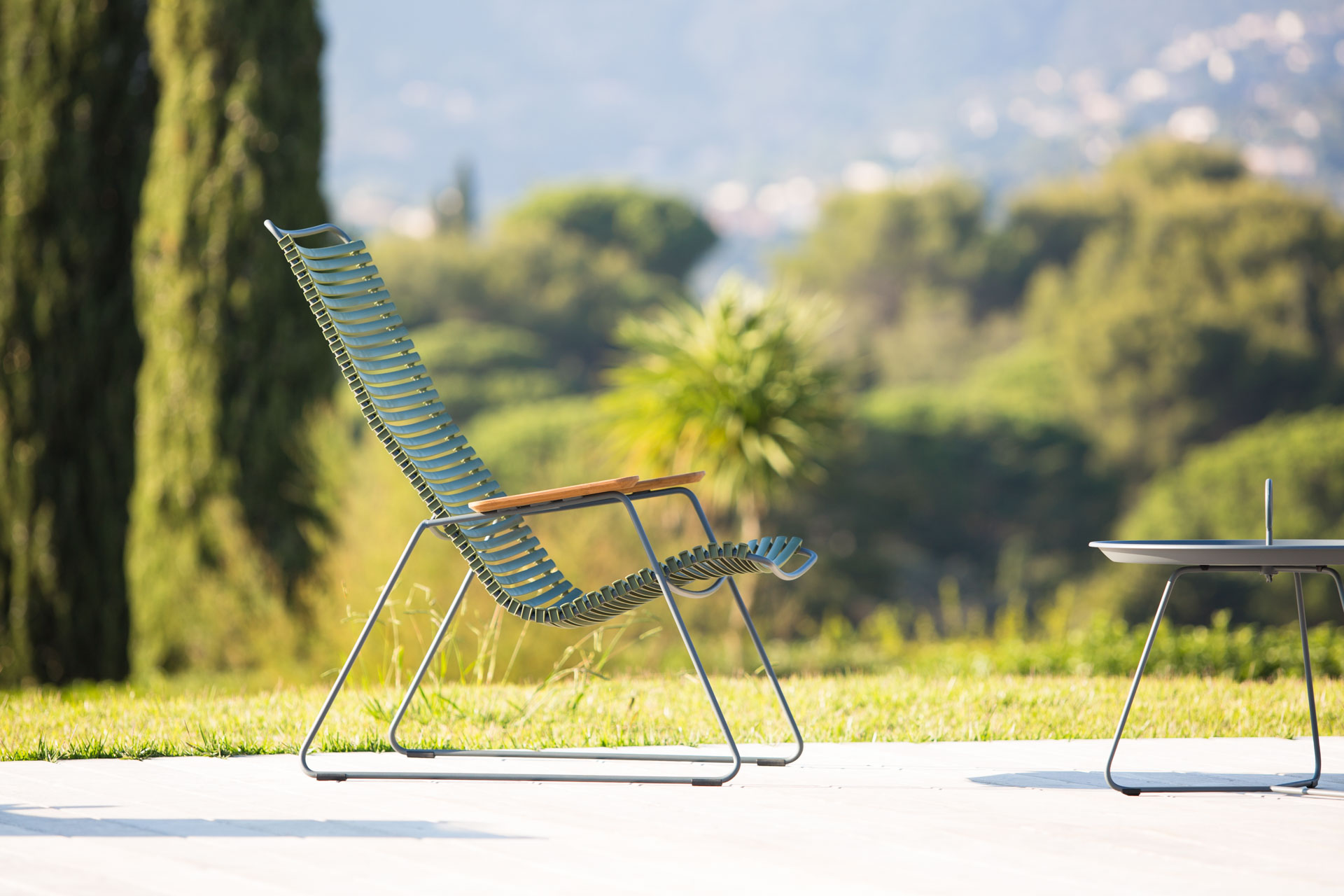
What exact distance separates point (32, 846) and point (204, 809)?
1.14ft

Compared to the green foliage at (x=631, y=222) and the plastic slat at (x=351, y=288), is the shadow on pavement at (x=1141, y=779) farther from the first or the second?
the green foliage at (x=631, y=222)

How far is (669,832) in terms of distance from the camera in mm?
2264

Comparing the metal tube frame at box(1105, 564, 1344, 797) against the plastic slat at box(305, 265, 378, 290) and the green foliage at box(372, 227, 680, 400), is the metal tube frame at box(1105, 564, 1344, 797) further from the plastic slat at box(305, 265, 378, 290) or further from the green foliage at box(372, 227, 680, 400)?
the green foliage at box(372, 227, 680, 400)

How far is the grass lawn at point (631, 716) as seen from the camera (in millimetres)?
3205

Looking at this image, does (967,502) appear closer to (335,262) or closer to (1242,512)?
(1242,512)

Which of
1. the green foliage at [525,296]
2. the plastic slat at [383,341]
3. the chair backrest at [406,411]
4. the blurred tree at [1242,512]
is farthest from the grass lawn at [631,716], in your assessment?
the green foliage at [525,296]

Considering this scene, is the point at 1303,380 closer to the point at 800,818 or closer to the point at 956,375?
the point at 956,375

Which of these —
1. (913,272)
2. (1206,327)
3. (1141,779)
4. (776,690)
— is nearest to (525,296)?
(913,272)

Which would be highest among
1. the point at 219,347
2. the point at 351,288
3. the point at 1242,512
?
the point at 351,288

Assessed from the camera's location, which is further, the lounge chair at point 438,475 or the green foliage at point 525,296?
the green foliage at point 525,296

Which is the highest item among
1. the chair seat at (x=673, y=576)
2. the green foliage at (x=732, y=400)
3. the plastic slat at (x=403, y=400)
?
the plastic slat at (x=403, y=400)

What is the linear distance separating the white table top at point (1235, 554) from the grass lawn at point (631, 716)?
3.36 ft

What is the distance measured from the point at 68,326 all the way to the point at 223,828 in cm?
664

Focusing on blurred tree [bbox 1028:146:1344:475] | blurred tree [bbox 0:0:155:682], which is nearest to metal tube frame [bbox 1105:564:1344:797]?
blurred tree [bbox 0:0:155:682]
